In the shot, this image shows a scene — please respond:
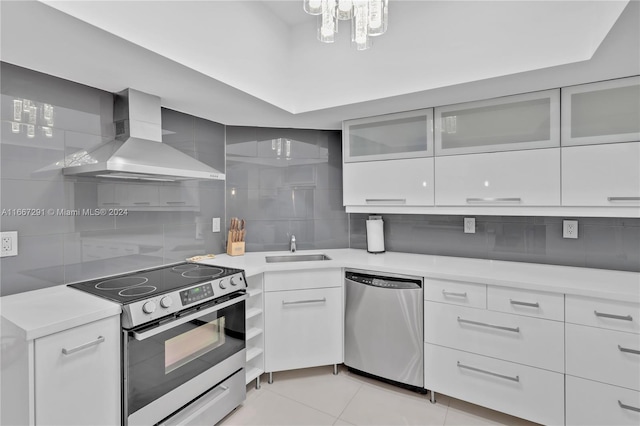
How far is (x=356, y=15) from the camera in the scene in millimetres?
1188

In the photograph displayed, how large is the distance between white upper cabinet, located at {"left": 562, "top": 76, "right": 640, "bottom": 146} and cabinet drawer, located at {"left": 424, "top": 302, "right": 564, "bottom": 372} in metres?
1.08

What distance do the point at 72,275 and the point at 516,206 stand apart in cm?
268

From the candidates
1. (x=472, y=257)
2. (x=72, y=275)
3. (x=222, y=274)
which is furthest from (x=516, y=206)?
(x=72, y=275)

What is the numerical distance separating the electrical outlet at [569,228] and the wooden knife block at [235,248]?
2.36m

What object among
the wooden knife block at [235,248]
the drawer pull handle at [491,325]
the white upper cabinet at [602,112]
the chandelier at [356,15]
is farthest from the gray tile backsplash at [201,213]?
the chandelier at [356,15]

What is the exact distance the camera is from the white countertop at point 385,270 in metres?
1.26

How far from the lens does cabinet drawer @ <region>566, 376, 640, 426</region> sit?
151 centimetres

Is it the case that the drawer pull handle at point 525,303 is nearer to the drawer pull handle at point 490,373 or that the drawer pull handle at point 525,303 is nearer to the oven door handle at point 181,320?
the drawer pull handle at point 490,373

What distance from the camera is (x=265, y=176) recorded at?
2.81m

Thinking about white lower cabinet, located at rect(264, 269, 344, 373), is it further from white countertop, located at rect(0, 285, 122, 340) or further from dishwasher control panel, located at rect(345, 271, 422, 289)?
white countertop, located at rect(0, 285, 122, 340)

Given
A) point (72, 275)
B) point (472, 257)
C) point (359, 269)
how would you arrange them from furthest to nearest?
point (472, 257) < point (359, 269) < point (72, 275)

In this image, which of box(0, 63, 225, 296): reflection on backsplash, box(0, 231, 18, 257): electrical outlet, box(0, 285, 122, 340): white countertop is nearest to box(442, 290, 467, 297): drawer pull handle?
box(0, 285, 122, 340): white countertop

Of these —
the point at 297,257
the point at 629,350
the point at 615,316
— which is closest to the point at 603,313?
the point at 615,316

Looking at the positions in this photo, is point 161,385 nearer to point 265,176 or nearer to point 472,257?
point 265,176
